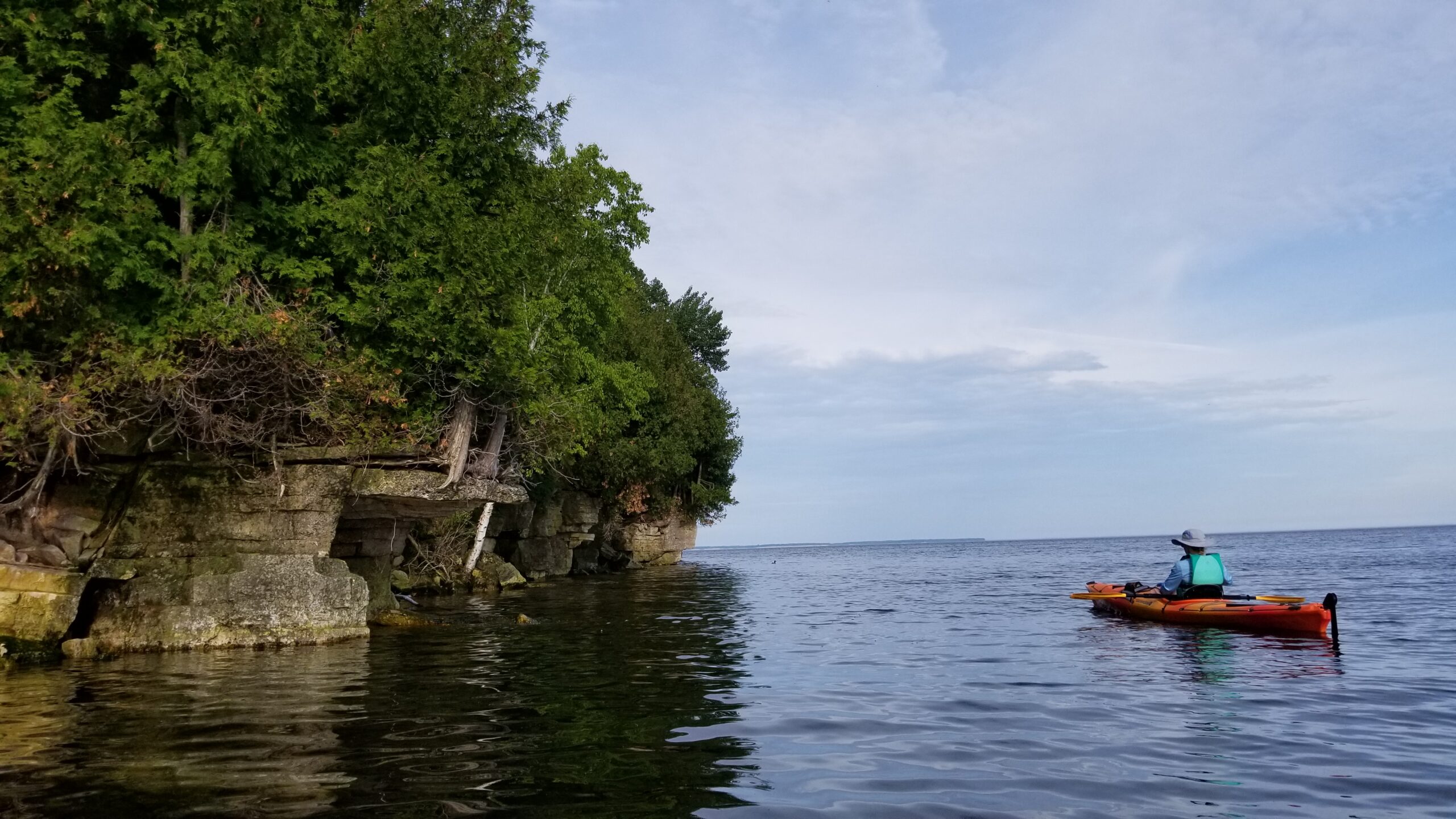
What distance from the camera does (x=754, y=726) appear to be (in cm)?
873

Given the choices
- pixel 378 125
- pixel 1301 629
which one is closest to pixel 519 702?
pixel 378 125

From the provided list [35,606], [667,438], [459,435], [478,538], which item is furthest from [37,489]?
[667,438]

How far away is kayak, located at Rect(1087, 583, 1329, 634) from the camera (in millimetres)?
15711

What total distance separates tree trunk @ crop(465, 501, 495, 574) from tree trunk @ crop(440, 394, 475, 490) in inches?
396

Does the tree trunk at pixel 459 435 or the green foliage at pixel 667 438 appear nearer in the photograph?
the tree trunk at pixel 459 435

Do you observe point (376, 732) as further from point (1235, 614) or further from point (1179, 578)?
point (1179, 578)

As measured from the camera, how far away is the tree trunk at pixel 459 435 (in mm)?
17344

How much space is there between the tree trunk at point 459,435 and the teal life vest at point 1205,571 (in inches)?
589

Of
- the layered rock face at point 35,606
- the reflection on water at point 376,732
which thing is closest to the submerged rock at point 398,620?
the reflection on water at point 376,732

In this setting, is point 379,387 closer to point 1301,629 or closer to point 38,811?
point 38,811

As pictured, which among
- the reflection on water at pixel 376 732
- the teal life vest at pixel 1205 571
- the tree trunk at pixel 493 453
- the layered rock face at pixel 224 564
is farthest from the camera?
the tree trunk at pixel 493 453

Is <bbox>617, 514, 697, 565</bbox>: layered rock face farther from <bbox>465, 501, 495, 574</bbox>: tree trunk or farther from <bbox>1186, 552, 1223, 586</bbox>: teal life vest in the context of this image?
<bbox>1186, 552, 1223, 586</bbox>: teal life vest

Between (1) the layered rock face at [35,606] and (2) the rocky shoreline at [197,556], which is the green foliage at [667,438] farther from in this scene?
(1) the layered rock face at [35,606]

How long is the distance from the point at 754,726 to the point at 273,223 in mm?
12436
